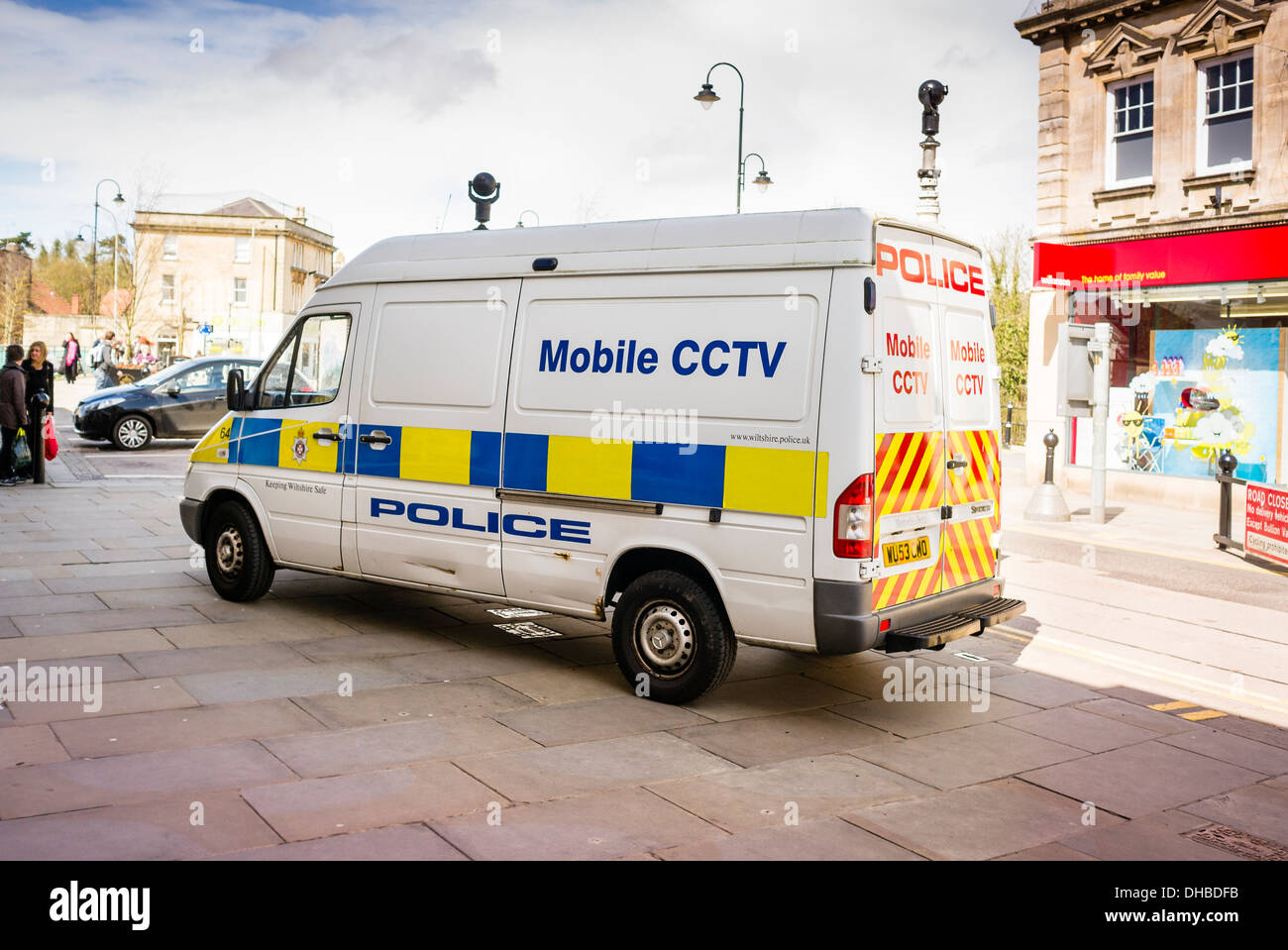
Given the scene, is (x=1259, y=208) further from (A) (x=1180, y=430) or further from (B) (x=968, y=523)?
(B) (x=968, y=523)

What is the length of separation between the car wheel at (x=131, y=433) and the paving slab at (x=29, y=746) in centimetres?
1581

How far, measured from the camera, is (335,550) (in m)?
7.75

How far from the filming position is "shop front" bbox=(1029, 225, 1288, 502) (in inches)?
654

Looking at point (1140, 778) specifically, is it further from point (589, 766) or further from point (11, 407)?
point (11, 407)

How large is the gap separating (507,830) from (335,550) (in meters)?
3.72

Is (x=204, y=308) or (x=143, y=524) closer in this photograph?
(x=143, y=524)

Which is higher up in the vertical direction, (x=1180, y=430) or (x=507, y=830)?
(x=1180, y=430)

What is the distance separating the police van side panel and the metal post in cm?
1003

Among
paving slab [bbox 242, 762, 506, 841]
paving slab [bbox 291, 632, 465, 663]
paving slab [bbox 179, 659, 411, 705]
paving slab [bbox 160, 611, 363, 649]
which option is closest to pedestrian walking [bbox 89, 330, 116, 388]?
paving slab [bbox 160, 611, 363, 649]

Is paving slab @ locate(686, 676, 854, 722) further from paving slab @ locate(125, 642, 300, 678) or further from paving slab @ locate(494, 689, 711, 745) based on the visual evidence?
paving slab @ locate(125, 642, 300, 678)

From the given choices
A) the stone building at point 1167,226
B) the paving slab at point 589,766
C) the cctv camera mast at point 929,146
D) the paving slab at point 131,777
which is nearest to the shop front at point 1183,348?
the stone building at point 1167,226

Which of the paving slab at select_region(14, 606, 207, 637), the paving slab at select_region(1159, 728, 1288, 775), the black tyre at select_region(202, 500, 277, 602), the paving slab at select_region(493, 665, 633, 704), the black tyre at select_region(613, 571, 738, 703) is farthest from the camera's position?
the black tyre at select_region(202, 500, 277, 602)

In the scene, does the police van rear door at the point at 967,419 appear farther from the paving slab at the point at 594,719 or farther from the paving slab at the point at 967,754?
the paving slab at the point at 594,719
